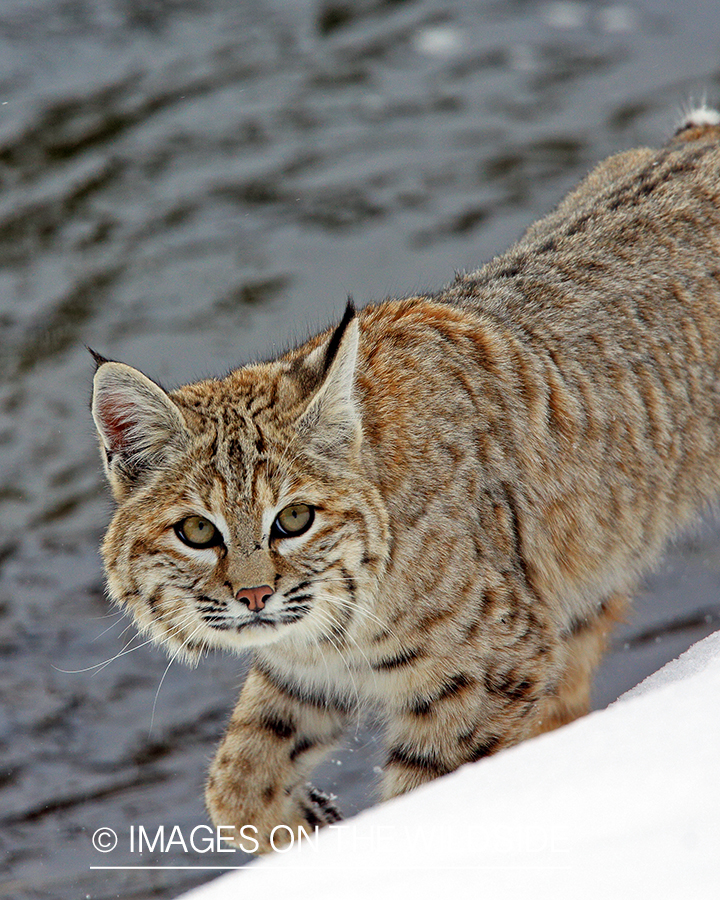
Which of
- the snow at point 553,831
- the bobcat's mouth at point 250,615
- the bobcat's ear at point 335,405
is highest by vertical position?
the bobcat's ear at point 335,405

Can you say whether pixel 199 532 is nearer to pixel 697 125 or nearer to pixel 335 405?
pixel 335 405

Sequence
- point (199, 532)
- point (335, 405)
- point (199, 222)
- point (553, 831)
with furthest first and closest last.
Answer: point (199, 222)
point (335, 405)
point (199, 532)
point (553, 831)

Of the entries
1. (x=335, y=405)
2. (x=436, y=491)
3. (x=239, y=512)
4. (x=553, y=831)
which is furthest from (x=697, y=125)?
(x=553, y=831)

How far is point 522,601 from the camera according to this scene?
401cm

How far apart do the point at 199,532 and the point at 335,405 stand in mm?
565

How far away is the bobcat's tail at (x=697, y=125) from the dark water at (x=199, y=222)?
193 cm

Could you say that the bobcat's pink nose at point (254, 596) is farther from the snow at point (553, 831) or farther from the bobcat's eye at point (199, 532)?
the snow at point (553, 831)

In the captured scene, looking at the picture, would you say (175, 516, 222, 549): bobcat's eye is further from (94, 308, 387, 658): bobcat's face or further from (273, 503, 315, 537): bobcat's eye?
(273, 503, 315, 537): bobcat's eye

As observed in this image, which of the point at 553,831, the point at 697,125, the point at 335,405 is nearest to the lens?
the point at 553,831

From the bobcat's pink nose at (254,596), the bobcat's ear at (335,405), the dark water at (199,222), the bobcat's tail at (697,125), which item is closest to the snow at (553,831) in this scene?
the bobcat's pink nose at (254,596)

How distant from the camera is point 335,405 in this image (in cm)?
366

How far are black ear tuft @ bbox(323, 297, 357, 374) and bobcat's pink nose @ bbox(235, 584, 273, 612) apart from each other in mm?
673

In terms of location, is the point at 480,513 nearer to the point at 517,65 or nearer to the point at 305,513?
the point at 305,513

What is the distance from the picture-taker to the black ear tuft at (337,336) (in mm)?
3447
